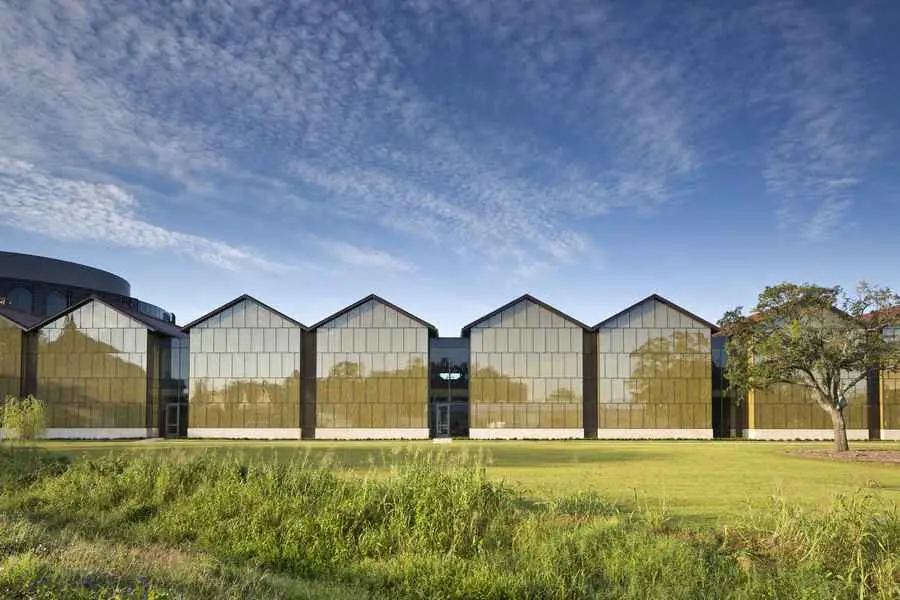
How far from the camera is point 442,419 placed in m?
54.8

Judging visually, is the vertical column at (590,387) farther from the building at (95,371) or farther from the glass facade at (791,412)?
the building at (95,371)

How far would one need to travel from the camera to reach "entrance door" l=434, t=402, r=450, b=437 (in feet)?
180

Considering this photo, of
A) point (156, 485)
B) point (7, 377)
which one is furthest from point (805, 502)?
point (7, 377)

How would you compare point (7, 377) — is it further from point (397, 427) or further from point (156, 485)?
point (156, 485)

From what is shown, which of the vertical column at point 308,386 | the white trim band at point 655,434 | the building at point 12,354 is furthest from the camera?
the vertical column at point 308,386

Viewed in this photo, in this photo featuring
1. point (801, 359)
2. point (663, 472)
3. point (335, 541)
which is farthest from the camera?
point (801, 359)

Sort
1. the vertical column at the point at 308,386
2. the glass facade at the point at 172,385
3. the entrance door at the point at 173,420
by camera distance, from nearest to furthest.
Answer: the vertical column at the point at 308,386 < the glass facade at the point at 172,385 < the entrance door at the point at 173,420

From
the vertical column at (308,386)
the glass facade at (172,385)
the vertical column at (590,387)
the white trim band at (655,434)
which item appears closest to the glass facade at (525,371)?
the vertical column at (590,387)

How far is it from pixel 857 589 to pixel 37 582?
10515 millimetres

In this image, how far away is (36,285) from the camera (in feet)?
240

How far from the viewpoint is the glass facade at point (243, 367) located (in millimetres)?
54188

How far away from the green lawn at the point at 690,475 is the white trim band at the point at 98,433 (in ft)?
79.3

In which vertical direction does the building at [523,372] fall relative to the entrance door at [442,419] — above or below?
above

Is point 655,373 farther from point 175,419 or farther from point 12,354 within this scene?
point 12,354
